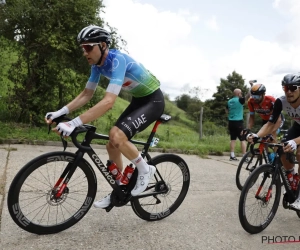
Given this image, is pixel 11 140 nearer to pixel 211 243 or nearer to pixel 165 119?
pixel 165 119

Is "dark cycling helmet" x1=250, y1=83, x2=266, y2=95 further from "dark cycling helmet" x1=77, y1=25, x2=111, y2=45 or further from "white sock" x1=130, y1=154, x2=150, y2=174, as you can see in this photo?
"dark cycling helmet" x1=77, y1=25, x2=111, y2=45

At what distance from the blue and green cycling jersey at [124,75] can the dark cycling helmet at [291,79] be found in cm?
150

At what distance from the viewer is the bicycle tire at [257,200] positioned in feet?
11.5

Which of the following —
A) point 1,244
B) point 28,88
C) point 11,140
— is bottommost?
point 1,244

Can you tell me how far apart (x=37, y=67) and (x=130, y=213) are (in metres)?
7.40

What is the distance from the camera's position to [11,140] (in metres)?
7.68

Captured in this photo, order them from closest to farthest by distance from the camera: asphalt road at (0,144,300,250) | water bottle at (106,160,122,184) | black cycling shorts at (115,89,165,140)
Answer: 1. asphalt road at (0,144,300,250)
2. black cycling shorts at (115,89,165,140)
3. water bottle at (106,160,122,184)

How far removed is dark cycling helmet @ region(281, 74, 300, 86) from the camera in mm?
3696

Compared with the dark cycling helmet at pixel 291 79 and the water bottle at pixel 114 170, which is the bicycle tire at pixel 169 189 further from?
the dark cycling helmet at pixel 291 79

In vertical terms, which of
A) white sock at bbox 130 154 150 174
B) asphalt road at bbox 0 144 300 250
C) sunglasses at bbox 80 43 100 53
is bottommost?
asphalt road at bbox 0 144 300 250

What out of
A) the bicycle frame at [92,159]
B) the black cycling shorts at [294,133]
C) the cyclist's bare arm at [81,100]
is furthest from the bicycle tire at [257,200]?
the cyclist's bare arm at [81,100]

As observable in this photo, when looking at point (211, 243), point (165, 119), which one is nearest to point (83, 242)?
point (211, 243)

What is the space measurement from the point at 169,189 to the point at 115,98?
1.48 metres

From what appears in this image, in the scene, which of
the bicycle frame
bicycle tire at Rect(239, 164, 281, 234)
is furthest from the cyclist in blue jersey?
bicycle tire at Rect(239, 164, 281, 234)
